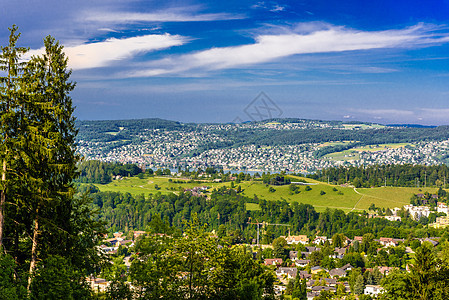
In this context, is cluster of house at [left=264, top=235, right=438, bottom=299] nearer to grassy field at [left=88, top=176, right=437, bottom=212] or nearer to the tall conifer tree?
grassy field at [left=88, top=176, right=437, bottom=212]

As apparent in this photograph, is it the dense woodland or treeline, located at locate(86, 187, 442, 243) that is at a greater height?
the dense woodland

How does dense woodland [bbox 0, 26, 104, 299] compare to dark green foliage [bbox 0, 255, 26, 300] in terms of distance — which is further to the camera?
dense woodland [bbox 0, 26, 104, 299]

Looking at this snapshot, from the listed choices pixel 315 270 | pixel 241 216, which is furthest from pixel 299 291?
pixel 241 216

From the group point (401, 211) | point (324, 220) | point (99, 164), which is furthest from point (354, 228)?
point (99, 164)

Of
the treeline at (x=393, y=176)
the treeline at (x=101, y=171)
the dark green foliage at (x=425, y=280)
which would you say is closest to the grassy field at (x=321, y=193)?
the treeline at (x=393, y=176)

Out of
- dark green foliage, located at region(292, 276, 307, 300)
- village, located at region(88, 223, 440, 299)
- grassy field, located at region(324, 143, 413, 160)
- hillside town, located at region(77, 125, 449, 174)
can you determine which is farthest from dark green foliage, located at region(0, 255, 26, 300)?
grassy field, located at region(324, 143, 413, 160)

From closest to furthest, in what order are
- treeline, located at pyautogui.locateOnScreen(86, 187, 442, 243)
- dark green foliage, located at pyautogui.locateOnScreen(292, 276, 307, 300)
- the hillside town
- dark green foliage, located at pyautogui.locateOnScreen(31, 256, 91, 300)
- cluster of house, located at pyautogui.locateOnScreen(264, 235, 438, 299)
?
dark green foliage, located at pyautogui.locateOnScreen(31, 256, 91, 300) < dark green foliage, located at pyautogui.locateOnScreen(292, 276, 307, 300) < cluster of house, located at pyautogui.locateOnScreen(264, 235, 438, 299) < treeline, located at pyautogui.locateOnScreen(86, 187, 442, 243) < the hillside town
